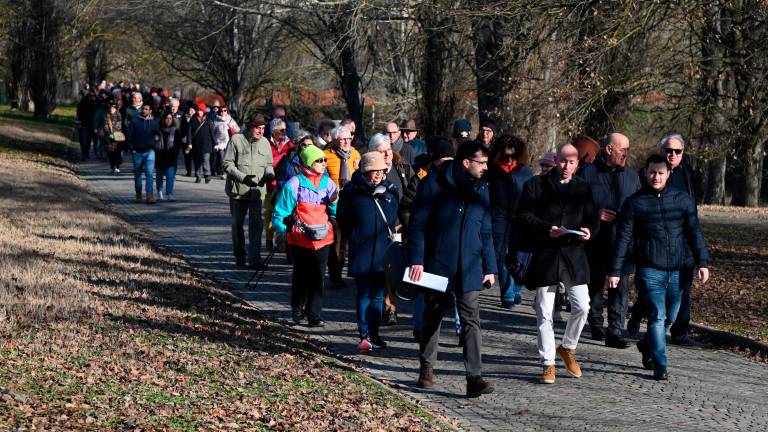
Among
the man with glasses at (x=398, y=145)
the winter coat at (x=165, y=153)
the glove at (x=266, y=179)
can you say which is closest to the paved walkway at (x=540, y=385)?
the glove at (x=266, y=179)

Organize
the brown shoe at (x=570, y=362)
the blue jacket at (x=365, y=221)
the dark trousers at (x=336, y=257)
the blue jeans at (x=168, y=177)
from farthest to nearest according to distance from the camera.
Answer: the blue jeans at (x=168, y=177), the dark trousers at (x=336, y=257), the blue jacket at (x=365, y=221), the brown shoe at (x=570, y=362)

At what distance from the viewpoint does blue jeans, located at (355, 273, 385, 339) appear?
411 inches

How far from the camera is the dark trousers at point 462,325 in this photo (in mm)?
8766

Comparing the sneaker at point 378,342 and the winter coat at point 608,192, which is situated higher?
the winter coat at point 608,192

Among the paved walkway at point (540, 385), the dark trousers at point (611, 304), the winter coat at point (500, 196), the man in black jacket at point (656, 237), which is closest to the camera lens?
the paved walkway at point (540, 385)

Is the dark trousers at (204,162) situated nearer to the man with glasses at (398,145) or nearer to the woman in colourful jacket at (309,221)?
the man with glasses at (398,145)

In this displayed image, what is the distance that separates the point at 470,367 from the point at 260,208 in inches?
267

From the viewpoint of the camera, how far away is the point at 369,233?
10.5 m

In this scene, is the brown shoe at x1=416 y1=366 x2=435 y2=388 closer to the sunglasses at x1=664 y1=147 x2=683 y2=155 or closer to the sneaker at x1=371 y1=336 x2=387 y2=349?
the sneaker at x1=371 y1=336 x2=387 y2=349

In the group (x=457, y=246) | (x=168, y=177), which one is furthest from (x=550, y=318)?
(x=168, y=177)

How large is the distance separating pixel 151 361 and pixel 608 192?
459cm

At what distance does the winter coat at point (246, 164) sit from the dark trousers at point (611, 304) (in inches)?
199

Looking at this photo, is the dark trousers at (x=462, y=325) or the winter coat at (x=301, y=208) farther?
the winter coat at (x=301, y=208)

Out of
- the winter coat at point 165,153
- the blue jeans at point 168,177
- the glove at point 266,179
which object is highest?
the winter coat at point 165,153
